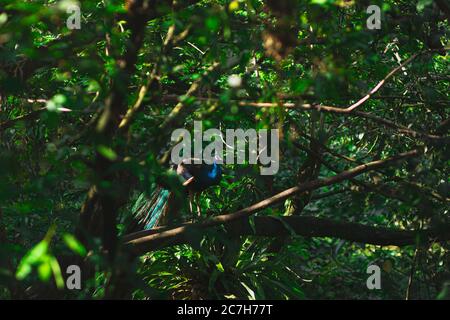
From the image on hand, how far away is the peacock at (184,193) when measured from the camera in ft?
18.9

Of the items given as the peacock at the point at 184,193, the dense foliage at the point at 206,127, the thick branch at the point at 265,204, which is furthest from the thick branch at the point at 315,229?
the thick branch at the point at 265,204

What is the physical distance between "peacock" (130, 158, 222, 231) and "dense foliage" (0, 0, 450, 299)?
4.8 inches

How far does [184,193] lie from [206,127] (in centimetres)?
214

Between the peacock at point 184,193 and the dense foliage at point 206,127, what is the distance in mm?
123

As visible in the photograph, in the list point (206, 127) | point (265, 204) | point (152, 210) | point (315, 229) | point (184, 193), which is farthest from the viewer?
point (152, 210)

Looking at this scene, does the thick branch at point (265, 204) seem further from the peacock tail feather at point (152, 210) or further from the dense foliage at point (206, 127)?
the peacock tail feather at point (152, 210)

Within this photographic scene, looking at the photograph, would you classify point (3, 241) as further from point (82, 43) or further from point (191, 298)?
point (82, 43)

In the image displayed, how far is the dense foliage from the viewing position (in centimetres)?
326

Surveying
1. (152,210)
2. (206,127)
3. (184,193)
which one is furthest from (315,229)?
(206,127)

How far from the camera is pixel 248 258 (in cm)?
588

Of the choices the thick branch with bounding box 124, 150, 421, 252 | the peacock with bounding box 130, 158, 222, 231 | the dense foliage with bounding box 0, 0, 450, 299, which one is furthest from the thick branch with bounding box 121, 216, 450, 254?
the thick branch with bounding box 124, 150, 421, 252

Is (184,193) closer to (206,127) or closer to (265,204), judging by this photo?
(265,204)

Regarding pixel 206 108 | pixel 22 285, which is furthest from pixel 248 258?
pixel 206 108

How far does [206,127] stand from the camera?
143 inches
